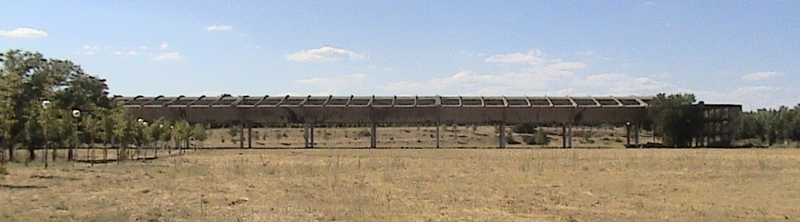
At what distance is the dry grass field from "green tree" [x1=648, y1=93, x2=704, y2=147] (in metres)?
48.3

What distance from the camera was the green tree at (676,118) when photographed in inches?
3177

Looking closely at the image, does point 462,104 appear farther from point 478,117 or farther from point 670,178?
point 670,178

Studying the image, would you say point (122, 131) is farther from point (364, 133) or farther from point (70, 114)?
point (364, 133)

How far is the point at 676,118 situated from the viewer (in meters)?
80.9

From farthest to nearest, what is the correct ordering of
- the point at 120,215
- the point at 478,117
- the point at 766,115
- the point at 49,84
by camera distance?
the point at 766,115 → the point at 478,117 → the point at 49,84 → the point at 120,215

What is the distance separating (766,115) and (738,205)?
9491 centimetres

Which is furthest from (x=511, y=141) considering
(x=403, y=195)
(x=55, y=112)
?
(x=403, y=195)

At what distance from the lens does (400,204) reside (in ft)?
63.1

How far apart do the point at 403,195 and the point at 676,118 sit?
213ft

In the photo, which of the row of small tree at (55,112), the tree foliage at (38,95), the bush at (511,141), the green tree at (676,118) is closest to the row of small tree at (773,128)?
the green tree at (676,118)

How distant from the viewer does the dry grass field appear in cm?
1675

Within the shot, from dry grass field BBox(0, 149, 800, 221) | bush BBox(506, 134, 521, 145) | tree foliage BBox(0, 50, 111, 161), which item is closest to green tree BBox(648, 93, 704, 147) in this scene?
bush BBox(506, 134, 521, 145)

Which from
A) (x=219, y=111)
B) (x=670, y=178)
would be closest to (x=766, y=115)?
(x=219, y=111)

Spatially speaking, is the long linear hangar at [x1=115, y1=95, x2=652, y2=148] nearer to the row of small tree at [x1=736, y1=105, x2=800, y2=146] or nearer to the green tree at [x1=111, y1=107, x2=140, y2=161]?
the row of small tree at [x1=736, y1=105, x2=800, y2=146]
